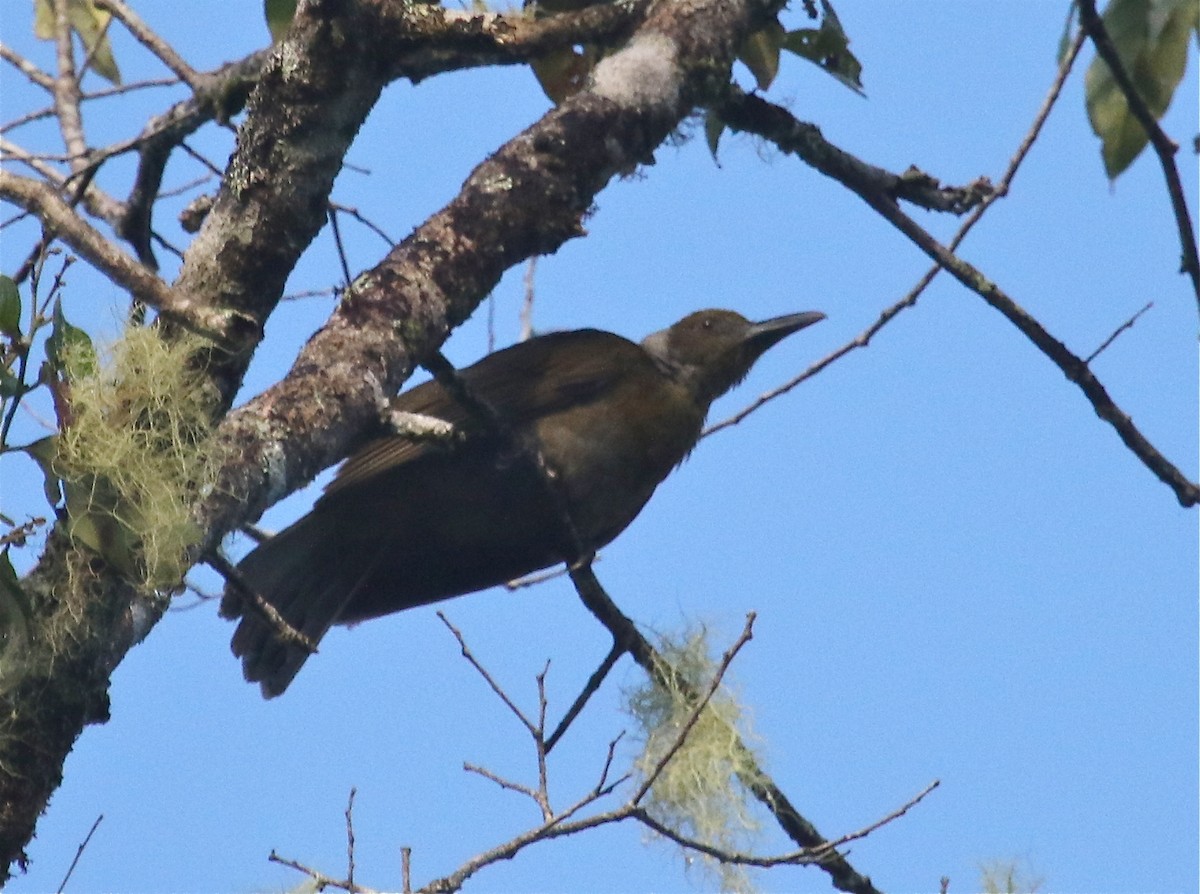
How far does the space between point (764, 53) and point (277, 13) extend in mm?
1228

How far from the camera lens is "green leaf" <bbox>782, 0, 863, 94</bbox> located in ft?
12.3

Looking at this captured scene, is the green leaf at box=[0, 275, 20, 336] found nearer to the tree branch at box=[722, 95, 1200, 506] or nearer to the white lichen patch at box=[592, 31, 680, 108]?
the white lichen patch at box=[592, 31, 680, 108]

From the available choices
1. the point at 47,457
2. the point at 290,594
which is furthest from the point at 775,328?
the point at 47,457

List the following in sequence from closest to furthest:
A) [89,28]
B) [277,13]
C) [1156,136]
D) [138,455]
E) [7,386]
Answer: [7,386]
[138,455]
[1156,136]
[277,13]
[89,28]

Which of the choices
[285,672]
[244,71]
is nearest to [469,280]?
[244,71]

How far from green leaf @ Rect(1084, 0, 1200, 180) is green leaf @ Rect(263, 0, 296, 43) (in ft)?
5.58

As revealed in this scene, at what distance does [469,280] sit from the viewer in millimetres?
2742

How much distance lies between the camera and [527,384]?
4555mm

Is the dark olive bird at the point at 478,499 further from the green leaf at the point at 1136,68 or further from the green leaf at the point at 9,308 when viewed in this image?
the green leaf at the point at 9,308

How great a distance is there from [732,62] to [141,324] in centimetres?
156

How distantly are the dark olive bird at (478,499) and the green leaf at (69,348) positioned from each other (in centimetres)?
175

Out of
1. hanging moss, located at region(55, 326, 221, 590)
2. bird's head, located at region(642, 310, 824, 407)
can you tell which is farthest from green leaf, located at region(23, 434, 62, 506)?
bird's head, located at region(642, 310, 824, 407)

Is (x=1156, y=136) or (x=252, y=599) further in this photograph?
(x=1156, y=136)

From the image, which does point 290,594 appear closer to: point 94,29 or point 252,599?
point 252,599
